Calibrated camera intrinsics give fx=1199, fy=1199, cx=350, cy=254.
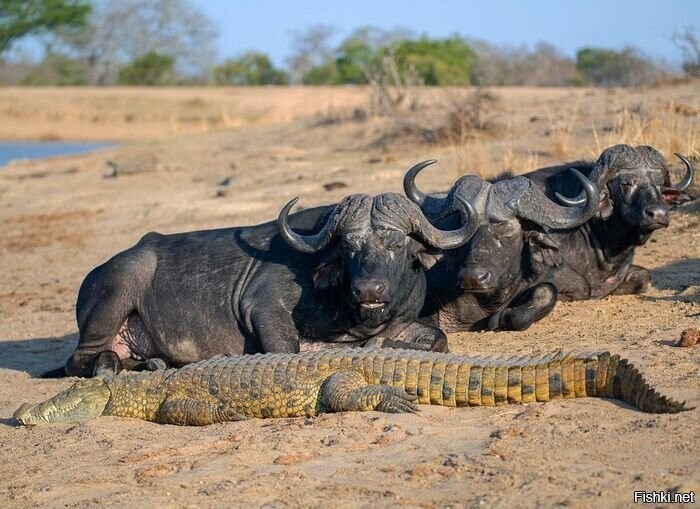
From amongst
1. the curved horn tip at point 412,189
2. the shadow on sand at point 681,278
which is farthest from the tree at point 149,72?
the curved horn tip at point 412,189

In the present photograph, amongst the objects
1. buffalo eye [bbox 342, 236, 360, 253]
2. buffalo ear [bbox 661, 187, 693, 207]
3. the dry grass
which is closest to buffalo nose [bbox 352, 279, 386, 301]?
buffalo eye [bbox 342, 236, 360, 253]

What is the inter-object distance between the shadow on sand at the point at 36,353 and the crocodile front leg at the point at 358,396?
3.18 m

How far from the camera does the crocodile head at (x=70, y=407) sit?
714 centimetres

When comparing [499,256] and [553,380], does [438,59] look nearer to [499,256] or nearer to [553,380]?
[499,256]

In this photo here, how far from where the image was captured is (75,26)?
43.8 m

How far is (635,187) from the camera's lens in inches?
359

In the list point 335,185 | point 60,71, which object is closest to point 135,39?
point 60,71

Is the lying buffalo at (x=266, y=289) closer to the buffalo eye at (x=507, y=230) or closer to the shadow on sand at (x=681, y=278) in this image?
the buffalo eye at (x=507, y=230)

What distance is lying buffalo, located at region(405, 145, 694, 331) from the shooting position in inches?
335

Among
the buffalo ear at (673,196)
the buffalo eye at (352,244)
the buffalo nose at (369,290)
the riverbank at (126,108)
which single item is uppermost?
the buffalo ear at (673,196)

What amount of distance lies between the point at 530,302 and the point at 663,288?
1.47 metres

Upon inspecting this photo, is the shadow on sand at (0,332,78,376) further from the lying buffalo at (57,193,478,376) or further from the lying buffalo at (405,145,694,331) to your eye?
the lying buffalo at (405,145,694,331)

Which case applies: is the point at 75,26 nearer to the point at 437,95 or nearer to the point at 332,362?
the point at 437,95

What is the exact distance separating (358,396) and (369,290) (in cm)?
98
